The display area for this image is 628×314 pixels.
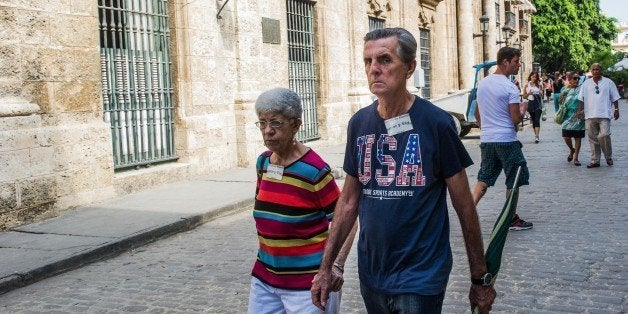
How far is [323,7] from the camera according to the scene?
58.2 feet

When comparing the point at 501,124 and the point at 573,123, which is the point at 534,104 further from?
the point at 501,124

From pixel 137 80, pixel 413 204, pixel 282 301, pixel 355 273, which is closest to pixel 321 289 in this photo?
pixel 282 301

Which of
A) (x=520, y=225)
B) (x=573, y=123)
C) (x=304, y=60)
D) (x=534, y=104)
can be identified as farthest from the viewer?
(x=534, y=104)

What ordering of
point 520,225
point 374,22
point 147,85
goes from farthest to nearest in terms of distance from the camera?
point 374,22
point 147,85
point 520,225

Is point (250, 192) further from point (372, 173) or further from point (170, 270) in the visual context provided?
point (372, 173)

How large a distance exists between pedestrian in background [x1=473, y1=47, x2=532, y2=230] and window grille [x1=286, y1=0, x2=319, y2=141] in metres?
9.41

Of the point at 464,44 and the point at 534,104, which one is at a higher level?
the point at 464,44

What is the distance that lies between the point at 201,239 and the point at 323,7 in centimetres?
1100

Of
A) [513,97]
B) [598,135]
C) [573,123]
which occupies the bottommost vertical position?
[598,135]

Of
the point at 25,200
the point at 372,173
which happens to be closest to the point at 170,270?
the point at 25,200

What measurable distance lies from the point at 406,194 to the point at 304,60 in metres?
14.8

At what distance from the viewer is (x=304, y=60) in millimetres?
17234

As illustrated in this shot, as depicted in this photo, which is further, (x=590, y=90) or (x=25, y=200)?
(x=590, y=90)

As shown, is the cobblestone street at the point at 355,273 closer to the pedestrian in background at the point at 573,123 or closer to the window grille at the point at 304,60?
the pedestrian in background at the point at 573,123
